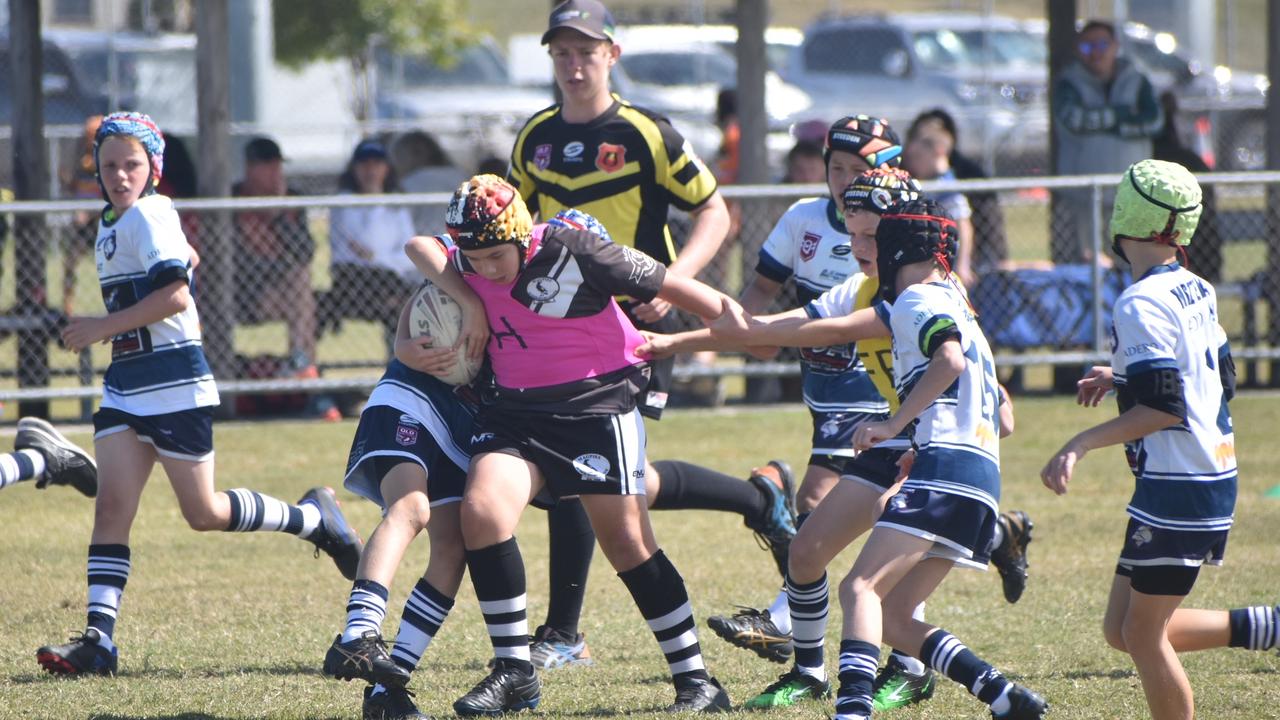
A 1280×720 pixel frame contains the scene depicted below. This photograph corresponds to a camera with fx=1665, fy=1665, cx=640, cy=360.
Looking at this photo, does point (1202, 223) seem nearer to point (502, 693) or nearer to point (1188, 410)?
point (1188, 410)

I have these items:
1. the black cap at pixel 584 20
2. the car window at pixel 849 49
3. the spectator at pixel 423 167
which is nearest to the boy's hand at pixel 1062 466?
the black cap at pixel 584 20

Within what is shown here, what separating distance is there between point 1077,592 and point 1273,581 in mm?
785

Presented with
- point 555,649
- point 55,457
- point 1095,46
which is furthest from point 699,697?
point 1095,46

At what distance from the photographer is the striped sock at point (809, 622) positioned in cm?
494

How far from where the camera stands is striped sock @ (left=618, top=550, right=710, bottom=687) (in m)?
4.88

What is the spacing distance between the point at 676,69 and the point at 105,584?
19416mm

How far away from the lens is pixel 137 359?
5574 mm

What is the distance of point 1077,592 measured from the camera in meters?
6.62

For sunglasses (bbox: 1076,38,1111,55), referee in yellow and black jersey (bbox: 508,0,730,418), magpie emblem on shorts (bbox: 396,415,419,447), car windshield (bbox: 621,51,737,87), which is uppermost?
car windshield (bbox: 621,51,737,87)

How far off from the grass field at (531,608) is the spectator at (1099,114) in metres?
2.79

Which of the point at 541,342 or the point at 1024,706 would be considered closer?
the point at 1024,706

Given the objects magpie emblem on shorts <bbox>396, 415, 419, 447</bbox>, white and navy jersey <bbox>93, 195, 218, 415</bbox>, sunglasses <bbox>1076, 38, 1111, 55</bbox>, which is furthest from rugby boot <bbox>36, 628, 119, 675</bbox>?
sunglasses <bbox>1076, 38, 1111, 55</bbox>

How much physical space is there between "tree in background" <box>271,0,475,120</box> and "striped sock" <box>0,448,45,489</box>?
19043 mm

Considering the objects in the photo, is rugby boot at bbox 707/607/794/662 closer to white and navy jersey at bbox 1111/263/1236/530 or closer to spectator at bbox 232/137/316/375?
white and navy jersey at bbox 1111/263/1236/530
